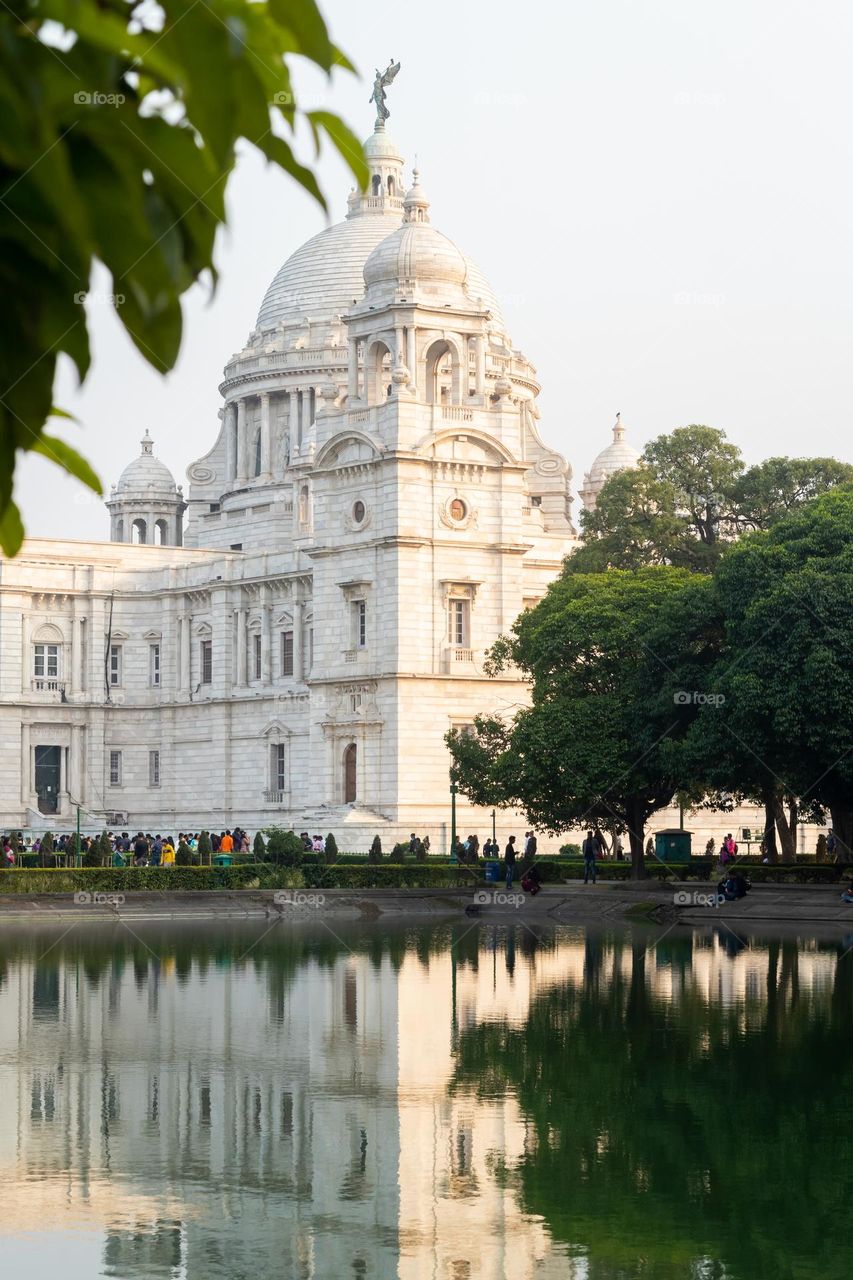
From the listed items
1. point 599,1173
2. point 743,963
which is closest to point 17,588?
point 743,963

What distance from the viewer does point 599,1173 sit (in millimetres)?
14156

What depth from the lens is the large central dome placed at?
10069 cm

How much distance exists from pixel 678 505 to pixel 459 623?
8653 millimetres

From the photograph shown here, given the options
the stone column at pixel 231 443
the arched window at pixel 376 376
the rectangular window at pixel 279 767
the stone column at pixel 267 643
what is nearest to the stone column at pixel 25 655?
the stone column at pixel 267 643

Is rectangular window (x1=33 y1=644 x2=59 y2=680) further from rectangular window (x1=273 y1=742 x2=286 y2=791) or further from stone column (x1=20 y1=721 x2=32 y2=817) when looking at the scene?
rectangular window (x1=273 y1=742 x2=286 y2=791)

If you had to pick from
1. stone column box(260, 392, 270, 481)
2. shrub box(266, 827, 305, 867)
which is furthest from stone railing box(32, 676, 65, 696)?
shrub box(266, 827, 305, 867)

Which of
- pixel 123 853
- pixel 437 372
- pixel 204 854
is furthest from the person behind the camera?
pixel 437 372

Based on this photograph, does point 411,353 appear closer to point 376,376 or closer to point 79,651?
point 376,376

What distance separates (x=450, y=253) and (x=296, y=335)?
2983 centimetres

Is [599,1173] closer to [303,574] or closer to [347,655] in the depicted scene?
[347,655]

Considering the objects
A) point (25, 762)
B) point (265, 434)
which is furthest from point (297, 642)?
point (265, 434)

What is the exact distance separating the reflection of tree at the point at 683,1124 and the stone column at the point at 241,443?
7744 centimetres

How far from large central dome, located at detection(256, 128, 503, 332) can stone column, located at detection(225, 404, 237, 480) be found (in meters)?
4.86

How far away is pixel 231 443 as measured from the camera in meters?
104
